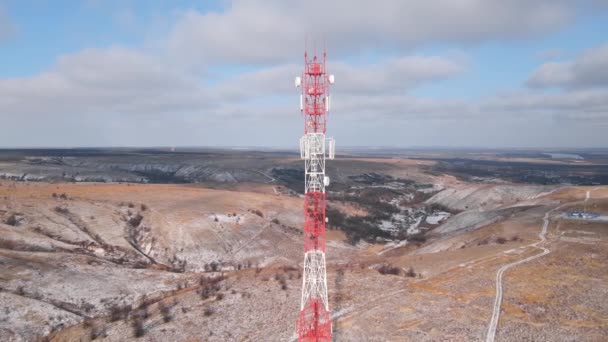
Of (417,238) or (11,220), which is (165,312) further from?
(417,238)

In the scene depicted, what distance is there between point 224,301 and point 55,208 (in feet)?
80.6

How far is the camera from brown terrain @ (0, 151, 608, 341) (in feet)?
68.3

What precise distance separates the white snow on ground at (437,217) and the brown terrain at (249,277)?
60.4 feet

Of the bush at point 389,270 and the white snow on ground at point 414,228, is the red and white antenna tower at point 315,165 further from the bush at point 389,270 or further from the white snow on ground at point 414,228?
the white snow on ground at point 414,228

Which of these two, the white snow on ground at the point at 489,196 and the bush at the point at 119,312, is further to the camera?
the white snow on ground at the point at 489,196

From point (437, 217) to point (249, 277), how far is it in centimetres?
5168

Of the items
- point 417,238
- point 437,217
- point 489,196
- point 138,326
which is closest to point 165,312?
point 138,326

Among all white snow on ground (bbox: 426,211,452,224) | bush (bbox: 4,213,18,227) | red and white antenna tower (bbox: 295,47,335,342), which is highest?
red and white antenna tower (bbox: 295,47,335,342)

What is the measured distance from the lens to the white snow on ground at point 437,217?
69.9 m

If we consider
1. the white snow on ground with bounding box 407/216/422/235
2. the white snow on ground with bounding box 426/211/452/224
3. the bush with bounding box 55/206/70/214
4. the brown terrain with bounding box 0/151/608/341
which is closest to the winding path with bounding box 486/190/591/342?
the brown terrain with bounding box 0/151/608/341

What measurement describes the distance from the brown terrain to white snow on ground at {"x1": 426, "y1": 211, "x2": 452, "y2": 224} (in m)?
18.4

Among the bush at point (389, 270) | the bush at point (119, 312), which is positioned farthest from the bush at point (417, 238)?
the bush at point (119, 312)

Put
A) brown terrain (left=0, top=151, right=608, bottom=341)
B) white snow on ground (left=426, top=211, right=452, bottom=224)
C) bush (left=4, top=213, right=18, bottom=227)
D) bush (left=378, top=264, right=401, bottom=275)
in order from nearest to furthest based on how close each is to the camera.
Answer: brown terrain (left=0, top=151, right=608, bottom=341) → bush (left=378, top=264, right=401, bottom=275) → bush (left=4, top=213, right=18, bottom=227) → white snow on ground (left=426, top=211, right=452, bottom=224)

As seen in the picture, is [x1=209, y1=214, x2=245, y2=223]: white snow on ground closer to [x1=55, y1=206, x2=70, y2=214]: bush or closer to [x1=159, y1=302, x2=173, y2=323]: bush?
[x1=55, y1=206, x2=70, y2=214]: bush
